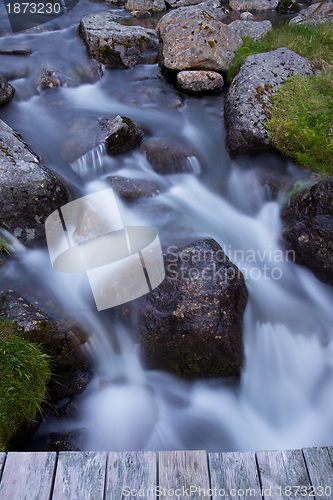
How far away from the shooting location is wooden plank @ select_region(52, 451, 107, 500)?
2.16m

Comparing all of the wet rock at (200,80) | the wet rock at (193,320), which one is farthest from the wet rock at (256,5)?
the wet rock at (193,320)

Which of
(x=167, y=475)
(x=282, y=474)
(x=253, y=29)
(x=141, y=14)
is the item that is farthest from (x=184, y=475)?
(x=141, y=14)

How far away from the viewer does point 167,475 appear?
7.29 ft

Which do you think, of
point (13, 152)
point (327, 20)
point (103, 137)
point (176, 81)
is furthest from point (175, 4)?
point (13, 152)

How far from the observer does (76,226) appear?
4.23 m

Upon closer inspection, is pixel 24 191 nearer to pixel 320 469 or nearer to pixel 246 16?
pixel 320 469

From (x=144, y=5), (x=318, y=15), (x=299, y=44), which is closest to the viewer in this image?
(x=299, y=44)

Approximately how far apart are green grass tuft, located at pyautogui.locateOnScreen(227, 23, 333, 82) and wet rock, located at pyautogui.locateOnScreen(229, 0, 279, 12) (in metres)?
5.00

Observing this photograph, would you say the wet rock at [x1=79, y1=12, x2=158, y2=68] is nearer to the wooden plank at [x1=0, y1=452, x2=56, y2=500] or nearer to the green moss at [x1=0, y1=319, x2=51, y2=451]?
the green moss at [x1=0, y1=319, x2=51, y2=451]

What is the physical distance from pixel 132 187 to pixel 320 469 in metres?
4.00

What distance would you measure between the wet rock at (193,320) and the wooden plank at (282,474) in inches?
50.0

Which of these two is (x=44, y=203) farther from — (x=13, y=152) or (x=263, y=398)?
(x=263, y=398)

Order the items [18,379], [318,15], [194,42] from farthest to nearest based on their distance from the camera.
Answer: [318,15] < [194,42] < [18,379]

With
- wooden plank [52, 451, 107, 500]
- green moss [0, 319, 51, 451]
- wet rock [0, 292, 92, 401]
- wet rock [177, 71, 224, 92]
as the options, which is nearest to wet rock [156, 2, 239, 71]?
wet rock [177, 71, 224, 92]
